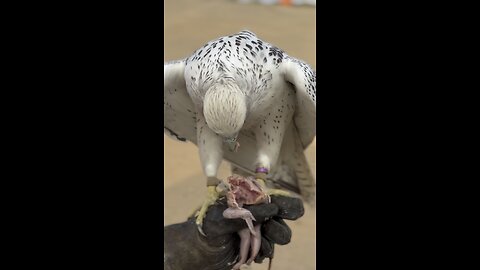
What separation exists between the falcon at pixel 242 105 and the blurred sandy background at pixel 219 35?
8.3 inches

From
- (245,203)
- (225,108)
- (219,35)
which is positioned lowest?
(245,203)

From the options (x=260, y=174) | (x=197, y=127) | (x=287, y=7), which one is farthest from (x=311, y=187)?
(x=287, y=7)

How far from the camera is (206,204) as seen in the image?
5.81 ft

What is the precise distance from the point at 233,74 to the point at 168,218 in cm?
128

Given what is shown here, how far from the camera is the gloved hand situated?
1664 millimetres

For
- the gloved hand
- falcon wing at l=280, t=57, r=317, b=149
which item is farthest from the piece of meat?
falcon wing at l=280, t=57, r=317, b=149

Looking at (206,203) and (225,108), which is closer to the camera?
(225,108)

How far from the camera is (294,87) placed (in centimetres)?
187

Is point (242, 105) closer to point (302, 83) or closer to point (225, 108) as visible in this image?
point (225, 108)

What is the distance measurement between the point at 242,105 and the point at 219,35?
9.00ft

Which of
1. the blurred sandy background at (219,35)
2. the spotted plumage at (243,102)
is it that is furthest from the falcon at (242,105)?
the blurred sandy background at (219,35)

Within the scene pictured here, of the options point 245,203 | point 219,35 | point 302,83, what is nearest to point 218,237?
point 245,203

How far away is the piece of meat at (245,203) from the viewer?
1631mm

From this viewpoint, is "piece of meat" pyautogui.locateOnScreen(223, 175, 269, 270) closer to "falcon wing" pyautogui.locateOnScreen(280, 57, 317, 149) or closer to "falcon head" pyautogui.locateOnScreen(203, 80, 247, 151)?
"falcon head" pyautogui.locateOnScreen(203, 80, 247, 151)
